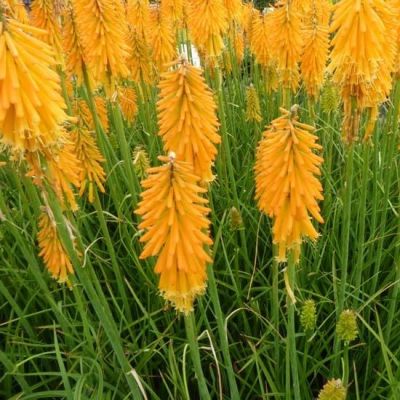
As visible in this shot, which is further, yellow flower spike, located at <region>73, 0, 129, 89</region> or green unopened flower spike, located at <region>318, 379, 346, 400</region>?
yellow flower spike, located at <region>73, 0, 129, 89</region>

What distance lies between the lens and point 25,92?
1800 mm

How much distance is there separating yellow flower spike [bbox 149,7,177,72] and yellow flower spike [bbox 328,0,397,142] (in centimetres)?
218

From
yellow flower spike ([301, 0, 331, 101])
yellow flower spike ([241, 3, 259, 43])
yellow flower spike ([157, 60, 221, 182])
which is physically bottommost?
yellow flower spike ([157, 60, 221, 182])

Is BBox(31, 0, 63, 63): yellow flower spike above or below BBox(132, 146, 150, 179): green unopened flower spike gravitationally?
above

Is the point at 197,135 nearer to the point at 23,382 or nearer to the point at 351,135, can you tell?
the point at 351,135

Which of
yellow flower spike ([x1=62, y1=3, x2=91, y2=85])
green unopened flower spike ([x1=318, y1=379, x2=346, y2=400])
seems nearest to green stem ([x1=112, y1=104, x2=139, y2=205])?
yellow flower spike ([x1=62, y1=3, x2=91, y2=85])

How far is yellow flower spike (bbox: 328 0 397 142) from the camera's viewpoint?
247cm

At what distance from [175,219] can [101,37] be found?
1.67m

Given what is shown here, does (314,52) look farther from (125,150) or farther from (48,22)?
(48,22)

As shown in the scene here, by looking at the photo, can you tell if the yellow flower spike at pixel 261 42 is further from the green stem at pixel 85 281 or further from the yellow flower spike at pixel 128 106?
the green stem at pixel 85 281

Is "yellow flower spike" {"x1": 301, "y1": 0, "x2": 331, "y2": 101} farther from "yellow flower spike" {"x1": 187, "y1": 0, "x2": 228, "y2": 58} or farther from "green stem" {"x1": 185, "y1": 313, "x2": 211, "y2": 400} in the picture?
"green stem" {"x1": 185, "y1": 313, "x2": 211, "y2": 400}

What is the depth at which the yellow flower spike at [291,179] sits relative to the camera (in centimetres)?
204

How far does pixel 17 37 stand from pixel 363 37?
1.54 m

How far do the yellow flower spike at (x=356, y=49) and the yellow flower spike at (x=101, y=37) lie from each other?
1.30 meters
